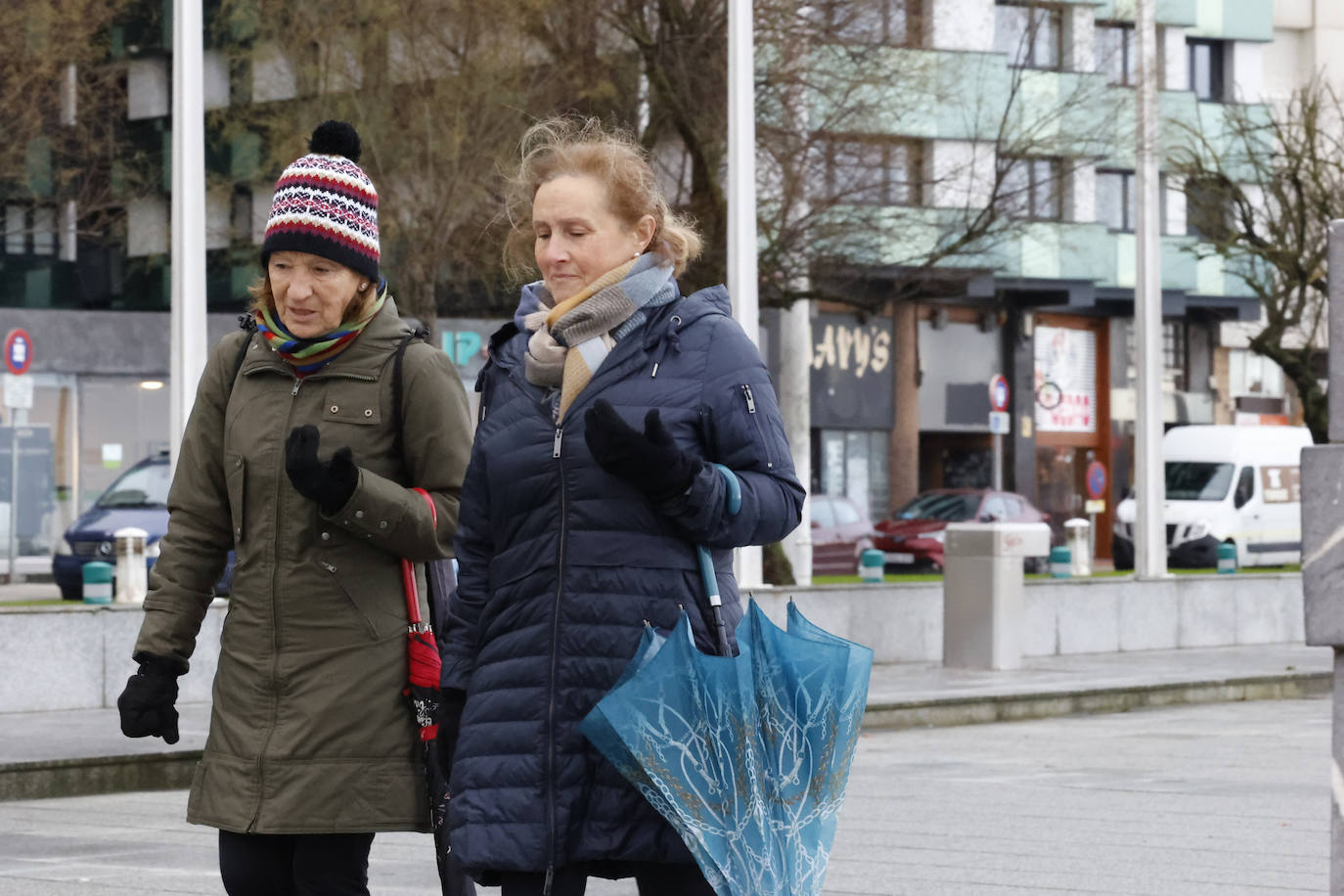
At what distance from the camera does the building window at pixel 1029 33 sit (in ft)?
92.4

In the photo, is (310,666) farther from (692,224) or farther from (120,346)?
(120,346)

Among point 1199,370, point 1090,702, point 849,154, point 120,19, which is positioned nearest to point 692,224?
point 1090,702

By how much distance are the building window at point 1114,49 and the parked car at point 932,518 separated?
7.19 metres

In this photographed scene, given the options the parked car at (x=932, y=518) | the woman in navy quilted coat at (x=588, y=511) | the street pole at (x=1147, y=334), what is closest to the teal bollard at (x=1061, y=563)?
the street pole at (x=1147, y=334)

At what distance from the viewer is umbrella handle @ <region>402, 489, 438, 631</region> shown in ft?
14.7

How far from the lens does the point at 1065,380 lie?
49438 mm

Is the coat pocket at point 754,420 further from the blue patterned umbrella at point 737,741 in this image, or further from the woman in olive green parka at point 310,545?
the woman in olive green parka at point 310,545

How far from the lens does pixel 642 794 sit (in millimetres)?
3799

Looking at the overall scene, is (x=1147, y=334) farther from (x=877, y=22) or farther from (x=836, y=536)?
(x=836, y=536)

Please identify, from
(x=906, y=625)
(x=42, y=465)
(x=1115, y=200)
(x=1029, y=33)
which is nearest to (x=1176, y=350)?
(x=1115, y=200)

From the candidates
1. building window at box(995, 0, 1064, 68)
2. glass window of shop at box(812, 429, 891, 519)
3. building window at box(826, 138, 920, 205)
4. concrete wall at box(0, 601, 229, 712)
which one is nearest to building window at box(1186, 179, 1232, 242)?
building window at box(995, 0, 1064, 68)

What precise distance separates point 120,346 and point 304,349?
32.5 meters

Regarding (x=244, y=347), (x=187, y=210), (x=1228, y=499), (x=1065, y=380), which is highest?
(x=187, y=210)

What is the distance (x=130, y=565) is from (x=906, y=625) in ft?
21.9
